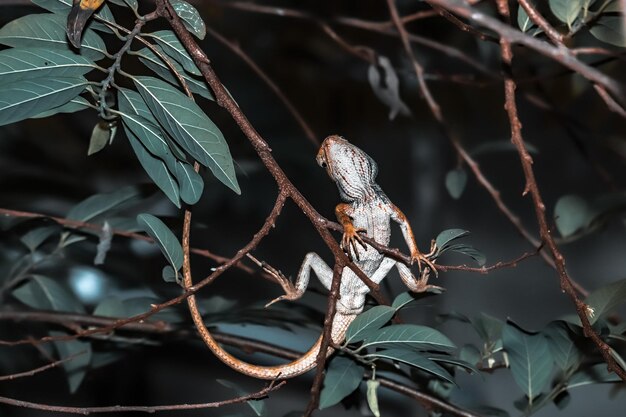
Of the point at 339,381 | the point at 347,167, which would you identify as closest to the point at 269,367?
the point at 339,381

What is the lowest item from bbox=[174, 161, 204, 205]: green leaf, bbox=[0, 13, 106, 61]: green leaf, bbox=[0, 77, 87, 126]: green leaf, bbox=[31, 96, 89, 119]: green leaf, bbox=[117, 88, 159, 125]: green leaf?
bbox=[174, 161, 204, 205]: green leaf

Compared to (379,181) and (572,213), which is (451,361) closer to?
(572,213)

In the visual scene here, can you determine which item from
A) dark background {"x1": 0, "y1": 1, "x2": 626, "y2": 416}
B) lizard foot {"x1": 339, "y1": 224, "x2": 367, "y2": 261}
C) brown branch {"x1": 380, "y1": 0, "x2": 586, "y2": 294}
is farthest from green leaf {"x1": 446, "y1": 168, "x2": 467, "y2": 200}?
dark background {"x1": 0, "y1": 1, "x2": 626, "y2": 416}

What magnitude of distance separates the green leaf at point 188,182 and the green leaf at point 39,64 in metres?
0.13

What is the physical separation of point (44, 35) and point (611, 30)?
0.59m

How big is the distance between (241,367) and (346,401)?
184mm

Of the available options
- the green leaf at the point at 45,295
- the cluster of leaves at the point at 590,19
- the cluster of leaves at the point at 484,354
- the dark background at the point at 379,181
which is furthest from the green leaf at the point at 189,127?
the dark background at the point at 379,181

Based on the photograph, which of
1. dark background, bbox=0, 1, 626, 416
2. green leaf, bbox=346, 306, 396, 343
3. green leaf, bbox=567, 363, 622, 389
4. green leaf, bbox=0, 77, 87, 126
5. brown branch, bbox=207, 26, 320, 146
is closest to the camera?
green leaf, bbox=0, 77, 87, 126

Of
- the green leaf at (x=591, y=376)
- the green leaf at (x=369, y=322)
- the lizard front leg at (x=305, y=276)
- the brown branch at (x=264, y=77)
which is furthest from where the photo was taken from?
the brown branch at (x=264, y=77)

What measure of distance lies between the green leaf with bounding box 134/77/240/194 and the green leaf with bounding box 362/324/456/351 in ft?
0.78

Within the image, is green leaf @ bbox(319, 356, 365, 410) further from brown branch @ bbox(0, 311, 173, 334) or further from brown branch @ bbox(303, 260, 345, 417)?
brown branch @ bbox(0, 311, 173, 334)

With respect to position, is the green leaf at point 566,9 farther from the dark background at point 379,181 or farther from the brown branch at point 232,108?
the dark background at point 379,181

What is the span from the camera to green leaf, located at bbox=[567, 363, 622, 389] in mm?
866

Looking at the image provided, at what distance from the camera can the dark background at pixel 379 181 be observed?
192cm
